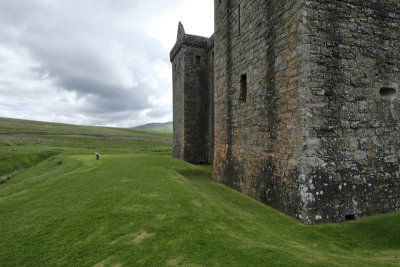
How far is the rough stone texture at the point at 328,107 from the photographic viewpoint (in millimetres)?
6473

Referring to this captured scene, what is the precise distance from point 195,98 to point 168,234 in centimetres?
1758

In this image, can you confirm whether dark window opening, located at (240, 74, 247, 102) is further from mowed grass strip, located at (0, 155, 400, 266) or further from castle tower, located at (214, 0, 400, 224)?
mowed grass strip, located at (0, 155, 400, 266)

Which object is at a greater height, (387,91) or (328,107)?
(387,91)

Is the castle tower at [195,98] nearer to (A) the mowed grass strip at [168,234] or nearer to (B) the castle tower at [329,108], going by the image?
(B) the castle tower at [329,108]

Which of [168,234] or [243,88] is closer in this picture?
[168,234]

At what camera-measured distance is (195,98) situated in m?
21.9

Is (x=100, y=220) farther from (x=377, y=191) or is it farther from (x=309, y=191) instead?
(x=377, y=191)

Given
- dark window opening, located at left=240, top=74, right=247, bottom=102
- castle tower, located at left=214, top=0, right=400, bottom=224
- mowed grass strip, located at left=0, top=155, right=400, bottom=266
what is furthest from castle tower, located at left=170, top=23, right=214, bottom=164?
mowed grass strip, located at left=0, top=155, right=400, bottom=266

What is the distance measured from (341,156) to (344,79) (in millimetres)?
2159

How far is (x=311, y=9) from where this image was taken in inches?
258

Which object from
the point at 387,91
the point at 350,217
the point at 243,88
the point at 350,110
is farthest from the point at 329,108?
the point at 243,88

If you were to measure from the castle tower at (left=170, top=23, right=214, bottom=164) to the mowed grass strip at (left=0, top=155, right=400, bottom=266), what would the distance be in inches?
519

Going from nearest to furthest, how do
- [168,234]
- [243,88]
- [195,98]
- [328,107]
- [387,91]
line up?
1. [168,234]
2. [328,107]
3. [387,91]
4. [243,88]
5. [195,98]

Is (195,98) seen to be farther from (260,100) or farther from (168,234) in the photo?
(168,234)
